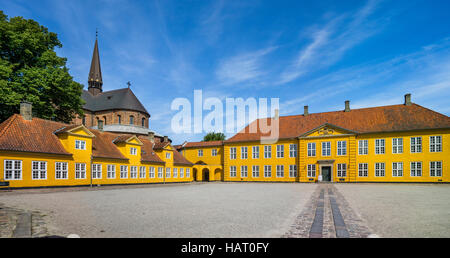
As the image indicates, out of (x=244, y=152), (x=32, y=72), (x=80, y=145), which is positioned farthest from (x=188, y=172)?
(x=32, y=72)

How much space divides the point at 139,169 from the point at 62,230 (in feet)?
95.2

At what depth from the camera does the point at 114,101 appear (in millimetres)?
55469

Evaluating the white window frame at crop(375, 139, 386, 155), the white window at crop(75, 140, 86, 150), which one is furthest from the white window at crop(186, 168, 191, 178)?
the white window frame at crop(375, 139, 386, 155)

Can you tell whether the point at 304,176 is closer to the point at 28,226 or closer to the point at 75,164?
the point at 75,164

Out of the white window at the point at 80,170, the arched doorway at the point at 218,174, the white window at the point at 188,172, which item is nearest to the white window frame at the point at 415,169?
the arched doorway at the point at 218,174

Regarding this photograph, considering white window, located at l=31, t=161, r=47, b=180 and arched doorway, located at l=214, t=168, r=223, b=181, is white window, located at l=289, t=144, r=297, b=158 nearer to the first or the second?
arched doorway, located at l=214, t=168, r=223, b=181

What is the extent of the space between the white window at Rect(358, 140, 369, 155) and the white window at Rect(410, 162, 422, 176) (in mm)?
5471

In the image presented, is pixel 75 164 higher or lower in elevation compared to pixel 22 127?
lower

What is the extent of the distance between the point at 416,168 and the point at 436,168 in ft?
6.71

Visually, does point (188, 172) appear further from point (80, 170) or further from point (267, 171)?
point (80, 170)

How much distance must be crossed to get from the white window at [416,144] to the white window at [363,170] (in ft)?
19.1

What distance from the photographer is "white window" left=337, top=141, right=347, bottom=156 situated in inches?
1519
